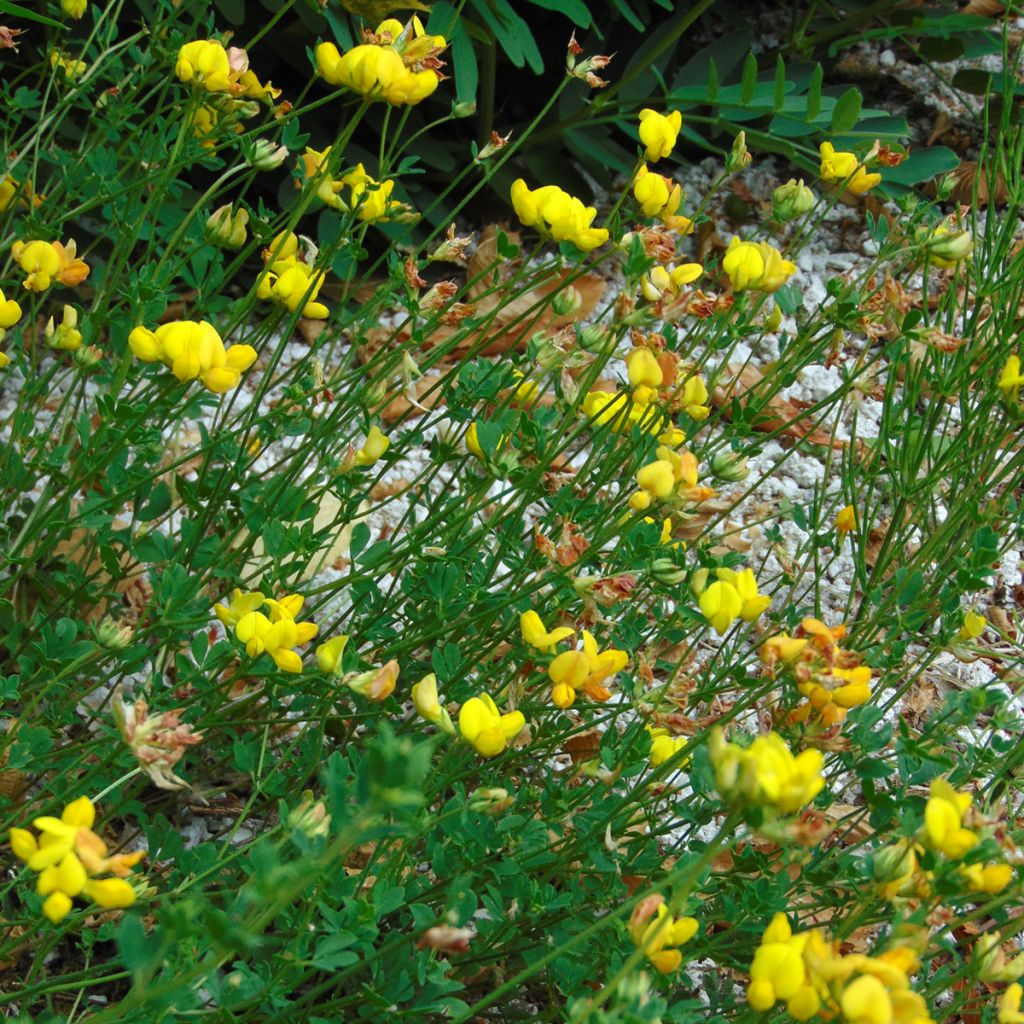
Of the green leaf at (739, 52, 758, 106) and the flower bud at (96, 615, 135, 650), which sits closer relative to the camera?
the flower bud at (96, 615, 135, 650)

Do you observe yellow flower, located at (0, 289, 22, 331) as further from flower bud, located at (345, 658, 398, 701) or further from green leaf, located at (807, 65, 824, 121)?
green leaf, located at (807, 65, 824, 121)

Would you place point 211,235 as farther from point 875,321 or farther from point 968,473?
point 968,473

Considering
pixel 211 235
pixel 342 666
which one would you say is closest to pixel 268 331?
pixel 211 235

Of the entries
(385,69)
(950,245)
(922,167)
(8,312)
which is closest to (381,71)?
(385,69)

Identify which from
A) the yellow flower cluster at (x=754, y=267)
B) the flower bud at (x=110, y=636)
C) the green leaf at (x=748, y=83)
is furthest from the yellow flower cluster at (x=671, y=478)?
the green leaf at (x=748, y=83)

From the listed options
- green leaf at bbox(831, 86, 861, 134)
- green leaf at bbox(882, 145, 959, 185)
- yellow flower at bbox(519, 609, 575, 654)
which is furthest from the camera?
green leaf at bbox(882, 145, 959, 185)

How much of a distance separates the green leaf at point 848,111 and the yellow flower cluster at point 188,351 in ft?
3.67

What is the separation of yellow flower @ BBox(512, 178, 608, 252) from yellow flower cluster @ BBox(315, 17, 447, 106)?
148 millimetres

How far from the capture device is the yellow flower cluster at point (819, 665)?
0.98 m

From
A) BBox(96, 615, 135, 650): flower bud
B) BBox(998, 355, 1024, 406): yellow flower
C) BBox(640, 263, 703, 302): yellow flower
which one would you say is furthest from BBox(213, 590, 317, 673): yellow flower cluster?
Answer: BBox(998, 355, 1024, 406): yellow flower

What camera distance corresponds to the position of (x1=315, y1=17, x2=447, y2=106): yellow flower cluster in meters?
1.28

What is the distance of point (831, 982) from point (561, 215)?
0.83 m

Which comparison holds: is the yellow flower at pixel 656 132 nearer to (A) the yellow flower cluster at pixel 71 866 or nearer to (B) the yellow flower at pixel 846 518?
(B) the yellow flower at pixel 846 518

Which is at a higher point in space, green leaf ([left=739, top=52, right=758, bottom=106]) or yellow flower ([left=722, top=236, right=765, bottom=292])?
yellow flower ([left=722, top=236, right=765, bottom=292])
